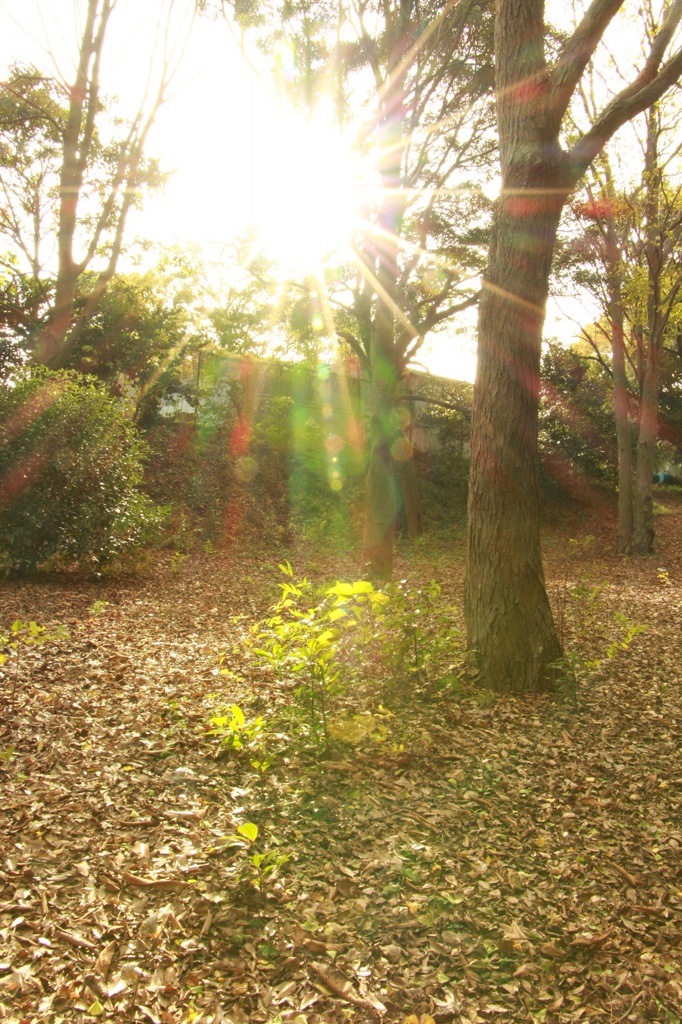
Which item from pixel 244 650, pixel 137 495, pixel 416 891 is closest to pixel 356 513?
pixel 137 495

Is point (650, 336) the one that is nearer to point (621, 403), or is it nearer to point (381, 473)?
point (621, 403)

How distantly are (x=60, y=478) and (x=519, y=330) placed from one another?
5.56m

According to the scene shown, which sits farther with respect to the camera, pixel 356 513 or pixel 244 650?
pixel 356 513

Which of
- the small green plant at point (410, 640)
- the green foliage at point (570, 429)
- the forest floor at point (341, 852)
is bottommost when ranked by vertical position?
the forest floor at point (341, 852)

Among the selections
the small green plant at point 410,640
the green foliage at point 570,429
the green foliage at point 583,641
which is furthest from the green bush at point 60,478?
the green foliage at point 570,429

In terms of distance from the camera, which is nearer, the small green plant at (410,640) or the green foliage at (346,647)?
the green foliage at (346,647)

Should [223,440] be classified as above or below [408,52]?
below

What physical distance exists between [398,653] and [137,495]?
5.64 meters

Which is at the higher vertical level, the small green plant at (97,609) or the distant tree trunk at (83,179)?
the distant tree trunk at (83,179)

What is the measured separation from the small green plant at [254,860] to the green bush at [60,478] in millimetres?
5758

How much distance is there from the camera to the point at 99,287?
1197 cm

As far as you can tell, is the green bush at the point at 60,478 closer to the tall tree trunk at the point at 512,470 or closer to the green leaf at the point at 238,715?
the tall tree trunk at the point at 512,470

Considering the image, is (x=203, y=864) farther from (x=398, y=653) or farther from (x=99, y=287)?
(x=99, y=287)

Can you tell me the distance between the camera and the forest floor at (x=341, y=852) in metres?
2.17
